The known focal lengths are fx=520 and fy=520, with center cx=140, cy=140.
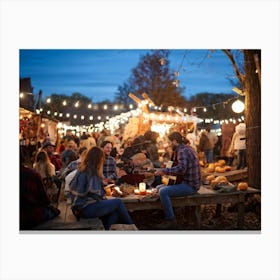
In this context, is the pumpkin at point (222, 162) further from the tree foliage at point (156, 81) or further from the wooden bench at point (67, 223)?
the wooden bench at point (67, 223)

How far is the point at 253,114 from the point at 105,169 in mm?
1681

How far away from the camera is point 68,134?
5.48 metres

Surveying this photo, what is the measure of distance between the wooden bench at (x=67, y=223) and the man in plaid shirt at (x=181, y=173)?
2.44 ft

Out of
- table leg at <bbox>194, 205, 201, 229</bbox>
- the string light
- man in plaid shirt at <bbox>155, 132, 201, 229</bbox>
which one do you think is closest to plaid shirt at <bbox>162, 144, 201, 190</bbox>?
man in plaid shirt at <bbox>155, 132, 201, 229</bbox>

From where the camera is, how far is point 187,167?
5.62 meters

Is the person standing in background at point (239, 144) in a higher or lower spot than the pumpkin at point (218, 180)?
higher

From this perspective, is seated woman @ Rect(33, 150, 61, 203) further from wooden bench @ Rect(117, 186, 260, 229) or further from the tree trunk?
the tree trunk

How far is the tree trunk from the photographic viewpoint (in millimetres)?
5504

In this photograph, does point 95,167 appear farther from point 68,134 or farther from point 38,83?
point 38,83

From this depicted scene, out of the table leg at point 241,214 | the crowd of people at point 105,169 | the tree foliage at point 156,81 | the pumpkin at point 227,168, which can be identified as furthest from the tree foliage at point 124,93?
the table leg at point 241,214

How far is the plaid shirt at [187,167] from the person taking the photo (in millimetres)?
5605
